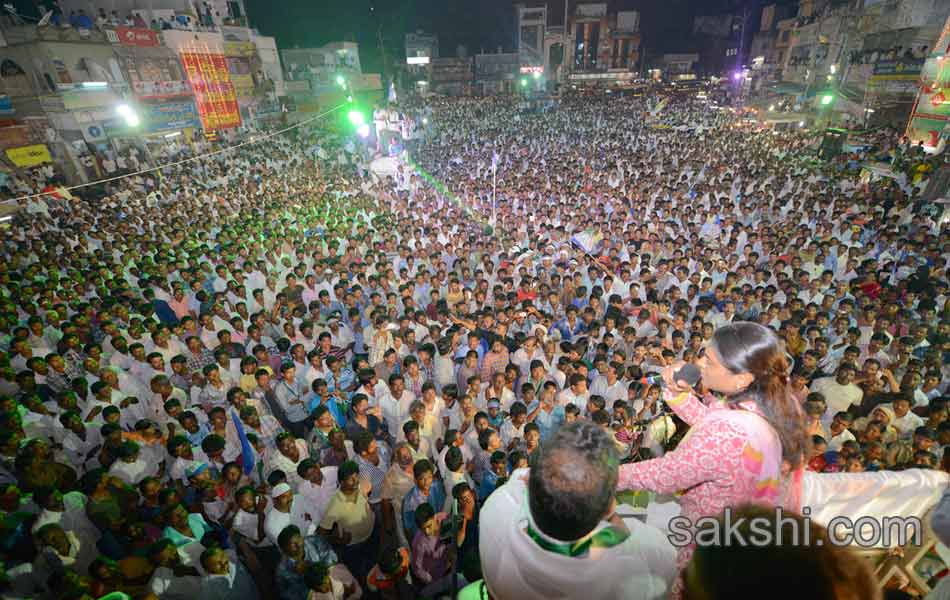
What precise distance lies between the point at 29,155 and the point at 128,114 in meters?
5.92

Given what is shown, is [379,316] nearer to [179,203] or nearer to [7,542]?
[7,542]

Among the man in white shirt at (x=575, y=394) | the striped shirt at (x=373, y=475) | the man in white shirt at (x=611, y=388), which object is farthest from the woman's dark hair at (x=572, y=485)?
the man in white shirt at (x=611, y=388)

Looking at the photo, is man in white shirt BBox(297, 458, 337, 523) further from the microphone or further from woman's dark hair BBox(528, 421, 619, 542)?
the microphone

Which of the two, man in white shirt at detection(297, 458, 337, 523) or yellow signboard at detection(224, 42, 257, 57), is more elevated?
yellow signboard at detection(224, 42, 257, 57)

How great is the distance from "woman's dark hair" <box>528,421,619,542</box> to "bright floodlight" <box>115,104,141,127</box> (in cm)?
2782

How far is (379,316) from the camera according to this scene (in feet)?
19.3

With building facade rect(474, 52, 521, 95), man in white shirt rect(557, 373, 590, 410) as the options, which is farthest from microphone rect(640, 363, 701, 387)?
building facade rect(474, 52, 521, 95)

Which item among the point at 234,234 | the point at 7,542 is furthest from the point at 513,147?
the point at 7,542

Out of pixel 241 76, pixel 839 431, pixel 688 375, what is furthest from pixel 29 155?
pixel 839 431

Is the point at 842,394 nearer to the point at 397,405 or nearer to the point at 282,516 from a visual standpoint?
the point at 397,405

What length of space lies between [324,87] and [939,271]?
44.4m

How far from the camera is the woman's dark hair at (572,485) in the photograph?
1249 mm

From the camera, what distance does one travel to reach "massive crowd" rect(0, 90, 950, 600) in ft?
10.6

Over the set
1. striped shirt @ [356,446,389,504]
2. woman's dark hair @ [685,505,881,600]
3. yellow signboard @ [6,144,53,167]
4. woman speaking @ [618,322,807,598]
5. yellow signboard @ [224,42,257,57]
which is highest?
yellow signboard @ [224,42,257,57]
